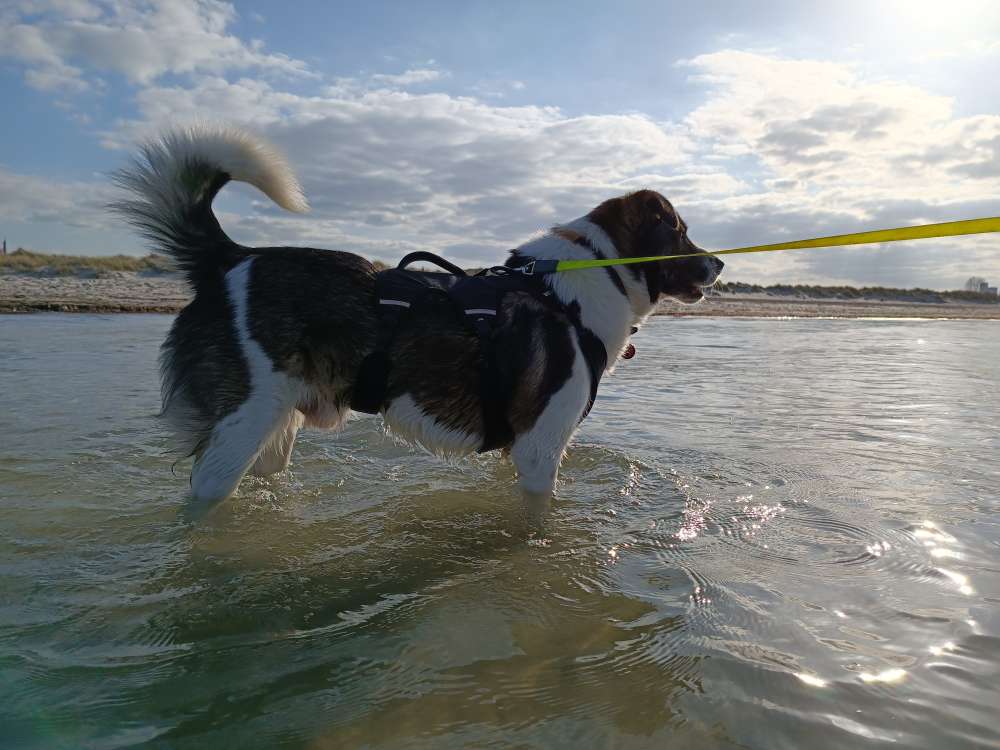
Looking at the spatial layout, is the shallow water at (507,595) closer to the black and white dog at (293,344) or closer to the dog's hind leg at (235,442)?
the dog's hind leg at (235,442)

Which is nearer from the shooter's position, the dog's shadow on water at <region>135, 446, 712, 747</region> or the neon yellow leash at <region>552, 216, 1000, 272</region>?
the dog's shadow on water at <region>135, 446, 712, 747</region>

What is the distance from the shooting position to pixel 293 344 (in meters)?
3.50

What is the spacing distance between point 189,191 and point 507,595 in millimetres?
2695

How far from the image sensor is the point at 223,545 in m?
3.49

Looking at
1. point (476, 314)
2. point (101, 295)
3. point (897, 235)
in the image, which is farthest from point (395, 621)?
point (101, 295)

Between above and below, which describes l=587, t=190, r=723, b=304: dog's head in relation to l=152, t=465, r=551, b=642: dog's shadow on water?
above

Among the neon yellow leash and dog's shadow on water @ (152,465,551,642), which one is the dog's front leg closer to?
dog's shadow on water @ (152,465,551,642)

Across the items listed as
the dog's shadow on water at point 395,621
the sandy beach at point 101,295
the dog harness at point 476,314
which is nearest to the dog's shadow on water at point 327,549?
the dog's shadow on water at point 395,621

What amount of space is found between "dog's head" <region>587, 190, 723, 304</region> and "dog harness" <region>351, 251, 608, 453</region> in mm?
591

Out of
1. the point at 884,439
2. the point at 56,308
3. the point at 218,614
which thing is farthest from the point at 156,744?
the point at 56,308

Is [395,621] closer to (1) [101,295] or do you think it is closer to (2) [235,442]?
(2) [235,442]

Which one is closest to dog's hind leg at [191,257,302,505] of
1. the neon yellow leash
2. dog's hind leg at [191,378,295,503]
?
dog's hind leg at [191,378,295,503]

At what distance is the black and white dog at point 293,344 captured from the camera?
3.49 m

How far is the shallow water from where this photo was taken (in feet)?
6.68
